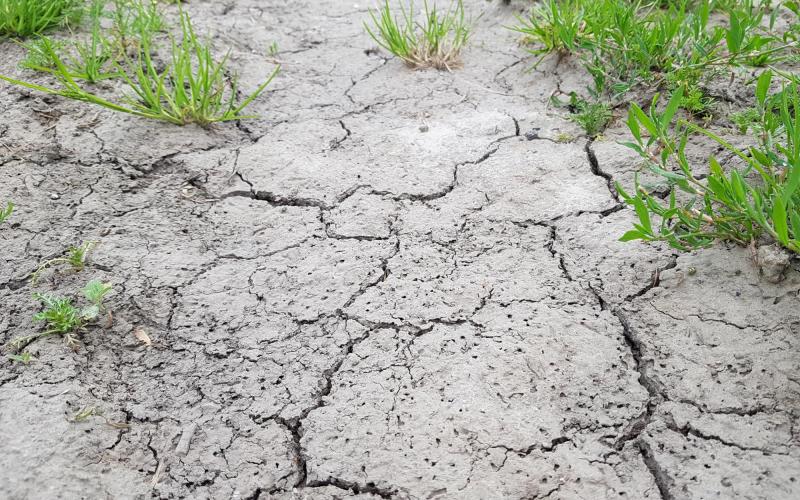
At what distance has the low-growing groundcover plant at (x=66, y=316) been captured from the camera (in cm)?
183

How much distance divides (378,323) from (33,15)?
236 centimetres

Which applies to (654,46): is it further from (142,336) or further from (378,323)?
(142,336)

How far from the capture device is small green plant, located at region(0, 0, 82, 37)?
2.96 meters

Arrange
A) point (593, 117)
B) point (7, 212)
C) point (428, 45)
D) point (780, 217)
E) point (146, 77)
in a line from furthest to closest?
1. point (428, 45)
2. point (146, 77)
3. point (593, 117)
4. point (7, 212)
5. point (780, 217)

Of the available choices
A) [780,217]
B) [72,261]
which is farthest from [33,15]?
[780,217]

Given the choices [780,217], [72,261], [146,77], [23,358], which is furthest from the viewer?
[146,77]

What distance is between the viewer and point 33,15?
299cm

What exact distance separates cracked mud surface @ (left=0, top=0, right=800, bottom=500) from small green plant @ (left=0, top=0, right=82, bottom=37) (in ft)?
1.65

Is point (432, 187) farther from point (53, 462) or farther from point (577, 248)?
point (53, 462)

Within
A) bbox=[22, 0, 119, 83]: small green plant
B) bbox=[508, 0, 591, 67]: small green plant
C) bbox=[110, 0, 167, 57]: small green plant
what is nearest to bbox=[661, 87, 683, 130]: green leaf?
bbox=[508, 0, 591, 67]: small green plant

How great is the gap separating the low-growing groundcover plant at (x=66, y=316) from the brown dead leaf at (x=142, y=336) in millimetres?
123

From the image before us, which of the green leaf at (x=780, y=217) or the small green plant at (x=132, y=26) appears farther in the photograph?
the small green plant at (x=132, y=26)

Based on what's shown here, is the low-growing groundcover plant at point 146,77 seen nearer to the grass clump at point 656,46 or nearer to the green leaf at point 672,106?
the grass clump at point 656,46

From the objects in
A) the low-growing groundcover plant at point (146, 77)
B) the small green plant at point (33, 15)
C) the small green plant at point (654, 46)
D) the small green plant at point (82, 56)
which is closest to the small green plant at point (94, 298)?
the low-growing groundcover plant at point (146, 77)
